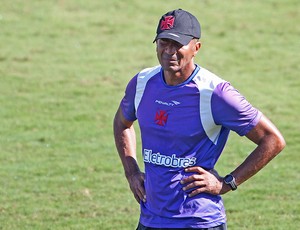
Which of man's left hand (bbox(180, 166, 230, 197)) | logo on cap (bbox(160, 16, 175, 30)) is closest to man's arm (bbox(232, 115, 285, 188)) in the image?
man's left hand (bbox(180, 166, 230, 197))

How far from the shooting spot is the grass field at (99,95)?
32.7 ft

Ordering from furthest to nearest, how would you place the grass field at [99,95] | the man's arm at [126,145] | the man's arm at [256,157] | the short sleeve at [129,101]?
the grass field at [99,95]
the man's arm at [126,145]
the short sleeve at [129,101]
the man's arm at [256,157]

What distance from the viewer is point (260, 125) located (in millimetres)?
6199

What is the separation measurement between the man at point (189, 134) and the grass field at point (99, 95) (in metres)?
3.18

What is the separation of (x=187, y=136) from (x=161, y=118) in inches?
9.0

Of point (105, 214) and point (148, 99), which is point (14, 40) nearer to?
point (105, 214)

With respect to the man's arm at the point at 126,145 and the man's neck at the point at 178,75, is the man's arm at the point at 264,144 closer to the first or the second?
the man's neck at the point at 178,75

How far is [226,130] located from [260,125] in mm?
252

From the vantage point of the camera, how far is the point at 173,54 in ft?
20.0

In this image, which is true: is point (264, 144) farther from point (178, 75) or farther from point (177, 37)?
point (177, 37)

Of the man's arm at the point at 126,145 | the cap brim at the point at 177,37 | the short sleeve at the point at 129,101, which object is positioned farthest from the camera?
the man's arm at the point at 126,145

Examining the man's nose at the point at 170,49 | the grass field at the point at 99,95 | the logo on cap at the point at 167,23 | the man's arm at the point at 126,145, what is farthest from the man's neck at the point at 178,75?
the grass field at the point at 99,95

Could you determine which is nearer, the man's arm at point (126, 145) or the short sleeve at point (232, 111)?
the short sleeve at point (232, 111)

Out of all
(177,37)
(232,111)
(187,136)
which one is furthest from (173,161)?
(177,37)
